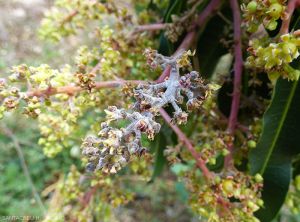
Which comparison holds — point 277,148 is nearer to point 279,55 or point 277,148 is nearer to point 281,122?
point 281,122

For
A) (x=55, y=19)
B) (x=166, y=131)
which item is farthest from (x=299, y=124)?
(x=55, y=19)

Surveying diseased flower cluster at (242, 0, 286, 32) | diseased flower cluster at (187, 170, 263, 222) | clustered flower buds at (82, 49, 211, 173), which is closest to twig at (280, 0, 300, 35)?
diseased flower cluster at (242, 0, 286, 32)

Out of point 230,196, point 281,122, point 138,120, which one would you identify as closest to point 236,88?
point 281,122

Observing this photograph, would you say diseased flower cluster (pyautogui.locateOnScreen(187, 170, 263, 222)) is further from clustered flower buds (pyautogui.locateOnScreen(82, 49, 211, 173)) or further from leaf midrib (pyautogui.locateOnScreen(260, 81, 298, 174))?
clustered flower buds (pyautogui.locateOnScreen(82, 49, 211, 173))

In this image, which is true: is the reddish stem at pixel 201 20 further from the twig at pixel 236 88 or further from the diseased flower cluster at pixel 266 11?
the diseased flower cluster at pixel 266 11

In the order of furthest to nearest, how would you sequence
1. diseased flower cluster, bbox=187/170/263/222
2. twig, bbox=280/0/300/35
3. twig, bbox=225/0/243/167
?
twig, bbox=225/0/243/167, diseased flower cluster, bbox=187/170/263/222, twig, bbox=280/0/300/35
